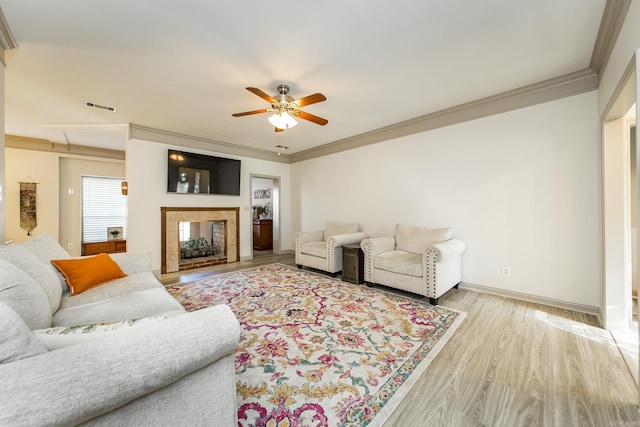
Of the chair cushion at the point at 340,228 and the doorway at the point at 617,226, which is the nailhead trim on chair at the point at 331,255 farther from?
the doorway at the point at 617,226

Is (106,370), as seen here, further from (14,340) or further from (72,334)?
(72,334)

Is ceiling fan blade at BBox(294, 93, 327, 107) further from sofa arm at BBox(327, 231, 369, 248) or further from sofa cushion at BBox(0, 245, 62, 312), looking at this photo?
sofa cushion at BBox(0, 245, 62, 312)

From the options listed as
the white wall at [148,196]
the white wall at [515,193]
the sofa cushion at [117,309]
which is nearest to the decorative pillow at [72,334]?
the sofa cushion at [117,309]

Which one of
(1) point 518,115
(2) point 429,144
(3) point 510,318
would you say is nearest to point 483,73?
(1) point 518,115

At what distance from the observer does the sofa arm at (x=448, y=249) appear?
2947mm

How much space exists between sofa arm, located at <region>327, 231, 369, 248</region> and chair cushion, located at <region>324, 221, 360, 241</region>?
290 mm

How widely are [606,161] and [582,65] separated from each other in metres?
1.05

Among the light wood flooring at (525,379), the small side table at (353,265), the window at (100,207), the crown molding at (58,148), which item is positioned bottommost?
the light wood flooring at (525,379)

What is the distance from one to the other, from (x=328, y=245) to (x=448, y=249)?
1821 mm

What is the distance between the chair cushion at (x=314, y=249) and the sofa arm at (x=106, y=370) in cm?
333

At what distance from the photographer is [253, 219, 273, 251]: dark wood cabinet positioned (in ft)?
23.4

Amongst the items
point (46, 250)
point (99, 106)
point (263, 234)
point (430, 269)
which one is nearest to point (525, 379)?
point (430, 269)

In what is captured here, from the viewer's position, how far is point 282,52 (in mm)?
2328

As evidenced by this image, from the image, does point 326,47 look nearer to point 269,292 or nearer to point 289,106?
point 289,106
